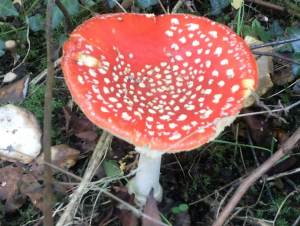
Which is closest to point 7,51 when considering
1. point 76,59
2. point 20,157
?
point 20,157

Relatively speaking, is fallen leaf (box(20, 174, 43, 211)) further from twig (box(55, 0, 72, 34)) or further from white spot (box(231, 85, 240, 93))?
white spot (box(231, 85, 240, 93))

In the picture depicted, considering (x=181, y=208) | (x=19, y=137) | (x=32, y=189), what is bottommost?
(x=181, y=208)

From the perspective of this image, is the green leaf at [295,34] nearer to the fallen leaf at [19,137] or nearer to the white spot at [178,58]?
the white spot at [178,58]

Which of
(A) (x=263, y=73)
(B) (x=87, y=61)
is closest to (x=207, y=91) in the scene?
(B) (x=87, y=61)

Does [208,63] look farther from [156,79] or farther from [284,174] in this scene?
[284,174]

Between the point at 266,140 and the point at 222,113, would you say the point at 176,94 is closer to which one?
the point at 222,113

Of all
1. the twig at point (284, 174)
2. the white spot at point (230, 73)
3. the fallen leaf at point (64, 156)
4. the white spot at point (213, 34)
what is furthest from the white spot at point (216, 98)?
the fallen leaf at point (64, 156)
